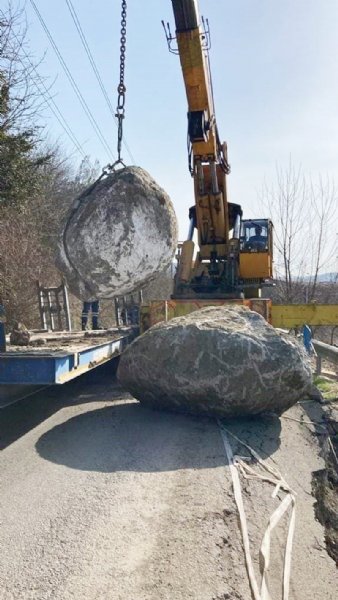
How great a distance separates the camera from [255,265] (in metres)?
10.5

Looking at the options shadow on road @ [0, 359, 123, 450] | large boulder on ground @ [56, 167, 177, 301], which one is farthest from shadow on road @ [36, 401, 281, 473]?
large boulder on ground @ [56, 167, 177, 301]

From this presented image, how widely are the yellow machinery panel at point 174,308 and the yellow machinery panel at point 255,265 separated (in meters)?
1.42

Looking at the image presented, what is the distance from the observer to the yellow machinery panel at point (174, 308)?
882cm

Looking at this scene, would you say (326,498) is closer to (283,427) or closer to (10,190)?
(283,427)

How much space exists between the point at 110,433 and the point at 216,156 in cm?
627

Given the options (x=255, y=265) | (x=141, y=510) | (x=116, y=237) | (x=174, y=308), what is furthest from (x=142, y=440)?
(x=255, y=265)

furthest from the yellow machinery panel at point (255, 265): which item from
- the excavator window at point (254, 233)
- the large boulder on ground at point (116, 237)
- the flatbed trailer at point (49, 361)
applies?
the large boulder on ground at point (116, 237)

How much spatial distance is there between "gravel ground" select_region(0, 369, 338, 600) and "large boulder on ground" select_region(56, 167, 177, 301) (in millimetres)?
1478

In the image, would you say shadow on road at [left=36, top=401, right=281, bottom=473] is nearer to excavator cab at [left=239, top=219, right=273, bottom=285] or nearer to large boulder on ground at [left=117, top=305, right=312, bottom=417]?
large boulder on ground at [left=117, top=305, right=312, bottom=417]

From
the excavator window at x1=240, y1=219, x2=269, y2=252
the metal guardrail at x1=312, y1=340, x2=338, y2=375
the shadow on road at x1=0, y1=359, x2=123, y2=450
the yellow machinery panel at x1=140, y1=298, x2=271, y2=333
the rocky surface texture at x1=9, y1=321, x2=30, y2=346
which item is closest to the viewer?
the shadow on road at x1=0, y1=359, x2=123, y2=450

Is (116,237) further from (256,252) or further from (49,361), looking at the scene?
(256,252)

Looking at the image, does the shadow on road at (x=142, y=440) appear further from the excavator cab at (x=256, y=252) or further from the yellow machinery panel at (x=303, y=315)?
the excavator cab at (x=256, y=252)

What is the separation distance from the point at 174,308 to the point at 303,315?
2220 millimetres

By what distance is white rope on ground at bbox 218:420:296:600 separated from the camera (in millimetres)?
2836
